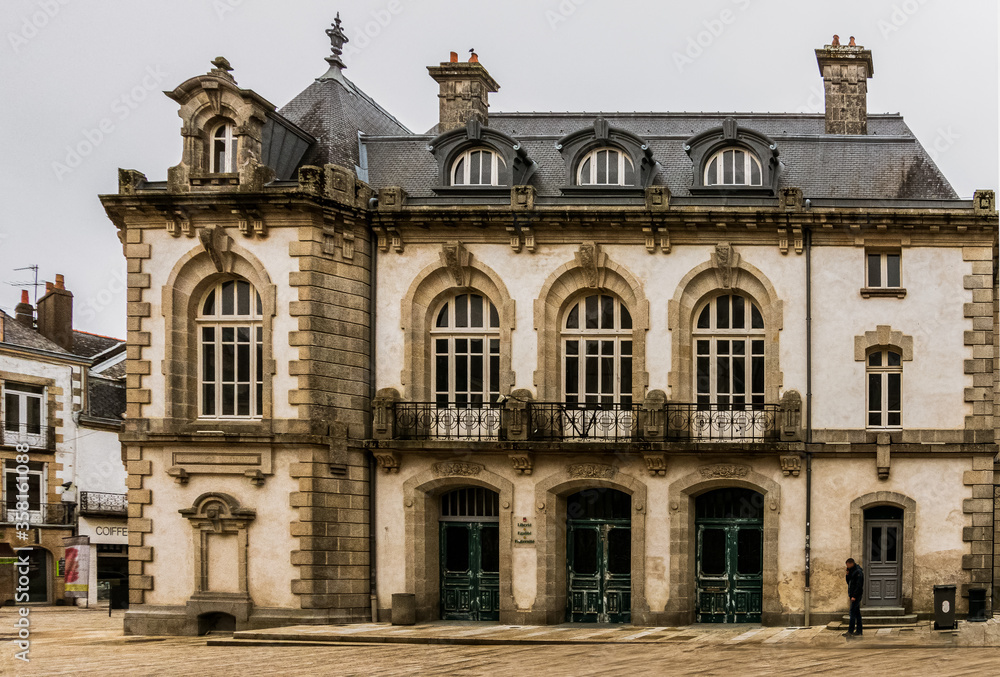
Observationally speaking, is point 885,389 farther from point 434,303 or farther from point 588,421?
point 434,303

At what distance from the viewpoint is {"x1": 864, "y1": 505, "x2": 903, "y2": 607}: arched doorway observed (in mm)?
27469

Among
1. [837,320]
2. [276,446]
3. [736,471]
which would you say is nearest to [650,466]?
[736,471]

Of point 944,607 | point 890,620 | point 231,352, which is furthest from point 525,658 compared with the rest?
point 231,352

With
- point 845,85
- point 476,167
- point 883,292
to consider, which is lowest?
point 883,292

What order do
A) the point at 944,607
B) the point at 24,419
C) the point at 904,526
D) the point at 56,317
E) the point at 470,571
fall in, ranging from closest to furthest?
the point at 944,607
the point at 904,526
the point at 470,571
the point at 24,419
the point at 56,317

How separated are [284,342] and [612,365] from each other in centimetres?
685

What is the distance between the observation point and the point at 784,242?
27922 mm

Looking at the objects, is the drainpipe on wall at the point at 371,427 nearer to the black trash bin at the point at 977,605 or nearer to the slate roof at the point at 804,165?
the slate roof at the point at 804,165

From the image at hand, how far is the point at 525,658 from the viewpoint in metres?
22.2

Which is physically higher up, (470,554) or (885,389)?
(885,389)

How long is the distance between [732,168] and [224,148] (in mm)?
Answer: 10653

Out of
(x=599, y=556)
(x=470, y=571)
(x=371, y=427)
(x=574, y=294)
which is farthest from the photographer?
(x=574, y=294)

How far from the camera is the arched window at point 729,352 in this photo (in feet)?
92.4

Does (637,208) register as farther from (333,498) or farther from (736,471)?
(333,498)
